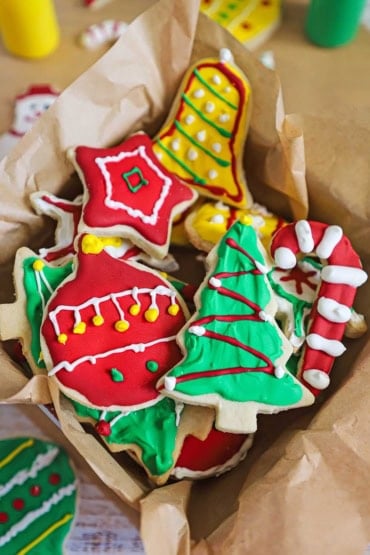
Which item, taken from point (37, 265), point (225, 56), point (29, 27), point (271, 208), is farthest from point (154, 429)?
point (29, 27)

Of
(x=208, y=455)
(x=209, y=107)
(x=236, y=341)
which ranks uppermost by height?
(x=209, y=107)

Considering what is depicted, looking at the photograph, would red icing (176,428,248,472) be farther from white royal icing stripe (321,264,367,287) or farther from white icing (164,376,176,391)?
white royal icing stripe (321,264,367,287)

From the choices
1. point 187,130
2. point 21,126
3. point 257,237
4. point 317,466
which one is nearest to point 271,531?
point 317,466

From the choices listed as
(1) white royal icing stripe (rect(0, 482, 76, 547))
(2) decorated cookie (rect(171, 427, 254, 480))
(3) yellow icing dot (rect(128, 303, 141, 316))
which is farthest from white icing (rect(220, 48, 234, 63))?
(1) white royal icing stripe (rect(0, 482, 76, 547))

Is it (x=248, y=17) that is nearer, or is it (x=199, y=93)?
(x=199, y=93)

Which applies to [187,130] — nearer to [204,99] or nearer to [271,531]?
[204,99]

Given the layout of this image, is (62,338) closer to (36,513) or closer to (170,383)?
(170,383)

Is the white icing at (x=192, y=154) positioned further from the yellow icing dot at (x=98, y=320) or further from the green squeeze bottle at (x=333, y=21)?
the green squeeze bottle at (x=333, y=21)
